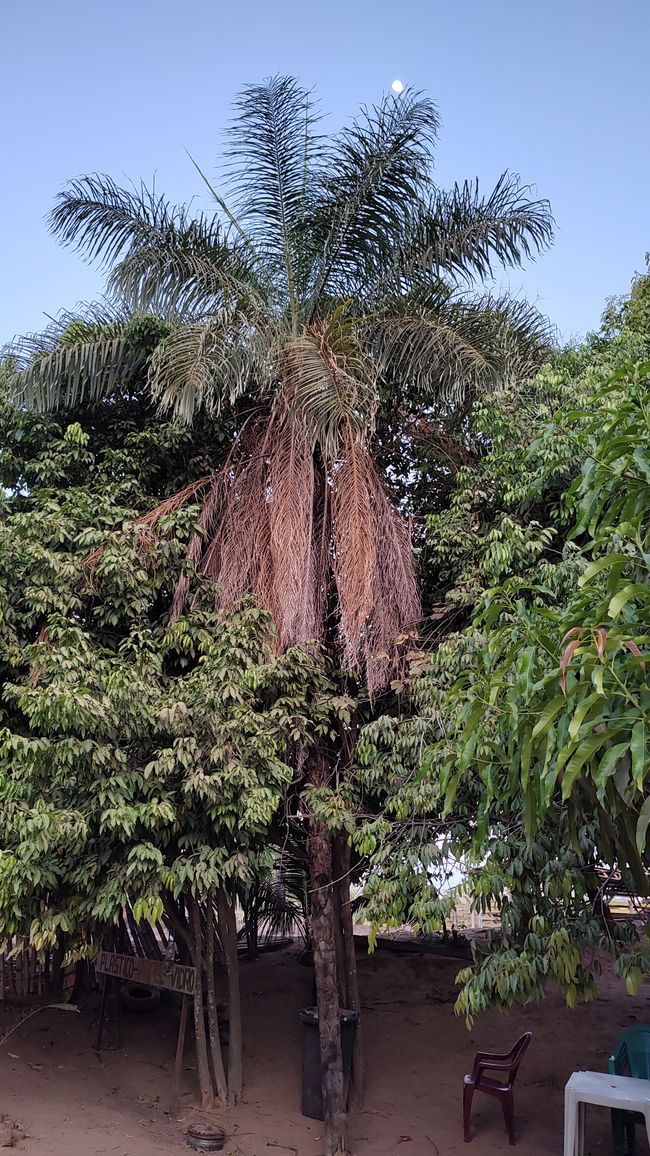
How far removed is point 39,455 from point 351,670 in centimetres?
346

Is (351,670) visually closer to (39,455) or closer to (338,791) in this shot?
(338,791)

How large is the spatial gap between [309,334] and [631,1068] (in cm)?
634

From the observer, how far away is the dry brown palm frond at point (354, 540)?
7020mm

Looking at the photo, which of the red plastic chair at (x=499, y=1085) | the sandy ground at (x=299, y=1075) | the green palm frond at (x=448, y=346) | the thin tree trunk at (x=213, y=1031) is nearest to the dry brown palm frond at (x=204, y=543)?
the green palm frond at (x=448, y=346)

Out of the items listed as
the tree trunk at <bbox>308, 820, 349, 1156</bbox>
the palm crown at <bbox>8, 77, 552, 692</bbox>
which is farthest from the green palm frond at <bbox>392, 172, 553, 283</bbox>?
the tree trunk at <bbox>308, 820, 349, 1156</bbox>

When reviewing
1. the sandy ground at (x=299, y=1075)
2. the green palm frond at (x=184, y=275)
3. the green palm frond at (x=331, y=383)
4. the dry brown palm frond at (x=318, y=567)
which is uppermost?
the green palm frond at (x=184, y=275)

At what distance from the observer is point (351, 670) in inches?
287

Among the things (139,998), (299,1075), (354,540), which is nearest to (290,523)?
(354,540)

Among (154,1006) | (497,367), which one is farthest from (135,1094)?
(497,367)

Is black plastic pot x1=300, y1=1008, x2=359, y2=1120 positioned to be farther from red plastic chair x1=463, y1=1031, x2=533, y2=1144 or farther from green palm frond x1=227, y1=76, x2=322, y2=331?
green palm frond x1=227, y1=76, x2=322, y2=331

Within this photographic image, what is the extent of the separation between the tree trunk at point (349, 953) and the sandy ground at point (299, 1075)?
0.27m

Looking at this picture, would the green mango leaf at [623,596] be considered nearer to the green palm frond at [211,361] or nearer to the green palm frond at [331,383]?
the green palm frond at [331,383]

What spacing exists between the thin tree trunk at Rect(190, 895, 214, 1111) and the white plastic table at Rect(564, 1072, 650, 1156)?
3487 mm

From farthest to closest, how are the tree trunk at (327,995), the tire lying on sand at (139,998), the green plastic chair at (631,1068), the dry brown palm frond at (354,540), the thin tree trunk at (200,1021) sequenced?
the tire lying on sand at (139,998), the thin tree trunk at (200,1021), the tree trunk at (327,995), the dry brown palm frond at (354,540), the green plastic chair at (631,1068)
